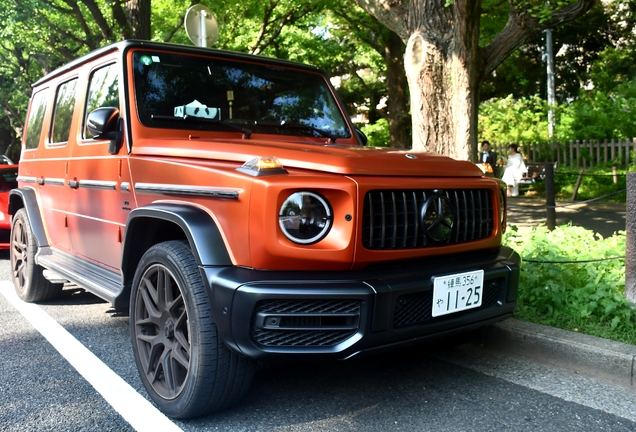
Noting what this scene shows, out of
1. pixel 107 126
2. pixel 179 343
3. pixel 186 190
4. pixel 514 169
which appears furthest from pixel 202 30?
pixel 514 169

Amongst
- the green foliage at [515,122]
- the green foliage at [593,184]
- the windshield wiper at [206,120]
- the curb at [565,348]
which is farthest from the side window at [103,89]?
the green foliage at [515,122]

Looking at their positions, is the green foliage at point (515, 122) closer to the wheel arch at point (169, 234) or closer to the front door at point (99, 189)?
the front door at point (99, 189)

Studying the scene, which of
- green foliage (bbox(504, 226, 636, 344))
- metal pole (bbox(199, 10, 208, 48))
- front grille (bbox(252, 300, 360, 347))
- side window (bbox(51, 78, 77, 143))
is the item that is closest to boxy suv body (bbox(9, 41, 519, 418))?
front grille (bbox(252, 300, 360, 347))

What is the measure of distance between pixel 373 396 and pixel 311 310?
3.10ft

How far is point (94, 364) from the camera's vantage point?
12.8 ft

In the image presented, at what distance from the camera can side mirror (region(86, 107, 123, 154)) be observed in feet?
11.8

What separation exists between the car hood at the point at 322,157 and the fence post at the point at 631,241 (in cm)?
126

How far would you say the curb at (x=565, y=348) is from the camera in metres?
3.42

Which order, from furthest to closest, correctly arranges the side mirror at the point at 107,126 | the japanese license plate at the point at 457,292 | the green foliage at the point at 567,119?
the green foliage at the point at 567,119, the side mirror at the point at 107,126, the japanese license plate at the point at 457,292

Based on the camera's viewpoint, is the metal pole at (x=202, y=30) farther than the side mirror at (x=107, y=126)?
Yes

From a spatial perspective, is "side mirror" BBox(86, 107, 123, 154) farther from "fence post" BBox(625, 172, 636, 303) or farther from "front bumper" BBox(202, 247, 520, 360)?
"fence post" BBox(625, 172, 636, 303)

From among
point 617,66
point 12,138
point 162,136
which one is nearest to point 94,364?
point 162,136

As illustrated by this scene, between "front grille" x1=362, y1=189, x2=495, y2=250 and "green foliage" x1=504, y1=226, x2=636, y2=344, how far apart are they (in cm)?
120

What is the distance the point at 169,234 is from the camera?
3.34 meters
